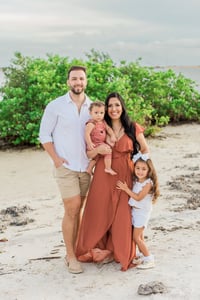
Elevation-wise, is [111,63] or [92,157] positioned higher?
[111,63]

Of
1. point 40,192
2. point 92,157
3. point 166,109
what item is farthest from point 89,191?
point 166,109

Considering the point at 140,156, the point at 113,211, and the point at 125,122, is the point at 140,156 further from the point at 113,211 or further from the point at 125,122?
the point at 113,211

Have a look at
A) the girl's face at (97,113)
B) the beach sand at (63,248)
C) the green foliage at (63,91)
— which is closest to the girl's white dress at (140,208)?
the beach sand at (63,248)

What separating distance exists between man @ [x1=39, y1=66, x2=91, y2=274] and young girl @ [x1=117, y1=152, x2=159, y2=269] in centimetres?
41

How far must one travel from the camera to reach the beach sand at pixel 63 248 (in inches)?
194

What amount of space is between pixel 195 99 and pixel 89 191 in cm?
1188

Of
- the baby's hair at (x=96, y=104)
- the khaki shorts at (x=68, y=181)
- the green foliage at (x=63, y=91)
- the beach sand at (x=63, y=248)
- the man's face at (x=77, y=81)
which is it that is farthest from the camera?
the green foliage at (x=63, y=91)

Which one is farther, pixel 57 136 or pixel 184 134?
pixel 184 134

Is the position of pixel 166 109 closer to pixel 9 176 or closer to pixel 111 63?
pixel 111 63

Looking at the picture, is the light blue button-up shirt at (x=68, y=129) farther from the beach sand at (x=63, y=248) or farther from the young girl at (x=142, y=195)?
the beach sand at (x=63, y=248)

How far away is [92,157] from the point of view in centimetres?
523

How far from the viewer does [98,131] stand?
16.9 ft

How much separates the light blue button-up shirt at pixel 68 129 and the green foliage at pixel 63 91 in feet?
24.6

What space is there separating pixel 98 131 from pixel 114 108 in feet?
0.83
